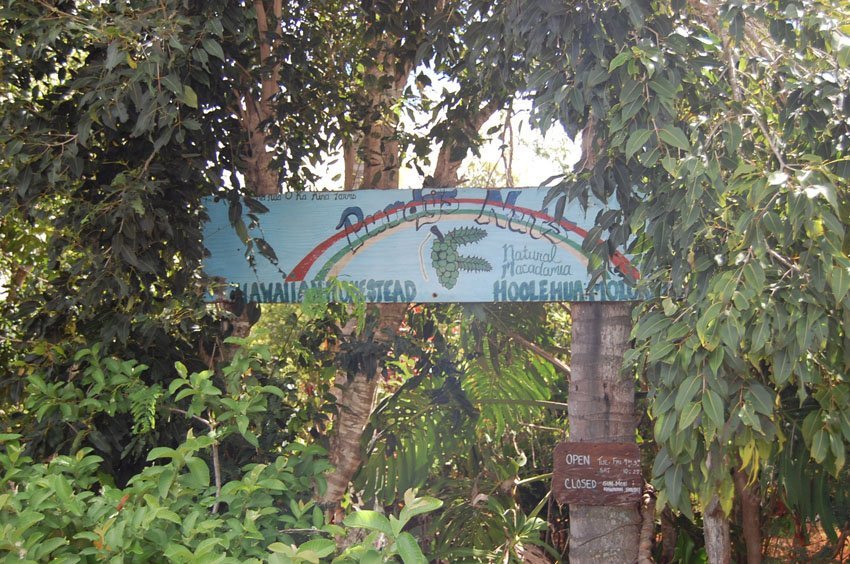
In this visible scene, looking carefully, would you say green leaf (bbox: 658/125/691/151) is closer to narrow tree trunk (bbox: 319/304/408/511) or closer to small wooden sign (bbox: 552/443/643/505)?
small wooden sign (bbox: 552/443/643/505)

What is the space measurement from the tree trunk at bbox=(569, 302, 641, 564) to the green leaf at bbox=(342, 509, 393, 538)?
5.98 ft

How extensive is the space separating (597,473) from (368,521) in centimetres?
180

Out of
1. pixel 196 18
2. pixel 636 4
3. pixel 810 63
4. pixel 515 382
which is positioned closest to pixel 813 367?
pixel 810 63

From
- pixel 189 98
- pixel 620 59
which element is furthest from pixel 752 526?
pixel 189 98

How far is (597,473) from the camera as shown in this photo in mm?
3271

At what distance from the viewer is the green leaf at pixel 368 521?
1660 millimetres

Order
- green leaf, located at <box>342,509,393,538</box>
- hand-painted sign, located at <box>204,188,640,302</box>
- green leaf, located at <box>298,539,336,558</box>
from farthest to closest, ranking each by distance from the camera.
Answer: hand-painted sign, located at <box>204,188,640,302</box> → green leaf, located at <box>298,539,336,558</box> → green leaf, located at <box>342,509,393,538</box>

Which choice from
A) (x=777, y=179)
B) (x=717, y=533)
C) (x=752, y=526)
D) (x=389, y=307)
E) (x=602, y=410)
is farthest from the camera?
(x=389, y=307)

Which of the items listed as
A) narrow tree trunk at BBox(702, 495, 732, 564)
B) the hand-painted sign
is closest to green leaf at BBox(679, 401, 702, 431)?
the hand-painted sign

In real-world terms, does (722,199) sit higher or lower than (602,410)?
higher

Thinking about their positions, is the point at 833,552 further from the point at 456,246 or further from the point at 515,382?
the point at 456,246

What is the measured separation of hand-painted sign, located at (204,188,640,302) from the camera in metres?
3.33

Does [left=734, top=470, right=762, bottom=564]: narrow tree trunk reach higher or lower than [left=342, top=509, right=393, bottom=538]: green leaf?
lower

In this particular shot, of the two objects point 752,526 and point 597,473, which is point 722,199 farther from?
point 752,526
